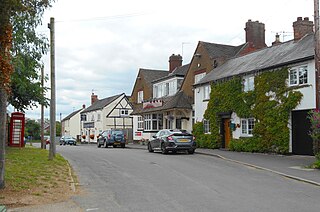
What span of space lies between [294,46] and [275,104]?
14.7 ft

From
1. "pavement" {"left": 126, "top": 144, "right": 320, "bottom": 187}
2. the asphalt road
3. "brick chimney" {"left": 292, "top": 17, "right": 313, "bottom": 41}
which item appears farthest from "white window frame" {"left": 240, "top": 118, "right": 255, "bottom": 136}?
the asphalt road

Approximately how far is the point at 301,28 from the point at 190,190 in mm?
18750

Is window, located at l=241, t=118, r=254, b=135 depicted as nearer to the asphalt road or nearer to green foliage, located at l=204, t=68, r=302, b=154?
green foliage, located at l=204, t=68, r=302, b=154

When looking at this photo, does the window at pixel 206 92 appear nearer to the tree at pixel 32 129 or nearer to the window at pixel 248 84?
the window at pixel 248 84

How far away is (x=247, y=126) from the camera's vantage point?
26016mm

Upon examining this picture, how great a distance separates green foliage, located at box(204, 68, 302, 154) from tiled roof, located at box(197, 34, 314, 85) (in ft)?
2.06

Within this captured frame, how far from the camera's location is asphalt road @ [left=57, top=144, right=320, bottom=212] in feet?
29.6

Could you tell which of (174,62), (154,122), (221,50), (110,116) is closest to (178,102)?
(221,50)

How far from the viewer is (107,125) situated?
62750 mm

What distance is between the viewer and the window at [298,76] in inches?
843

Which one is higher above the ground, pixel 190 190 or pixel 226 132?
pixel 226 132

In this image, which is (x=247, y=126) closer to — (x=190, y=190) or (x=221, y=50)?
(x=221, y=50)

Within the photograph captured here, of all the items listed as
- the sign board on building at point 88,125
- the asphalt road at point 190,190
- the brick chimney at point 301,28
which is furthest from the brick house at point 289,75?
the sign board on building at point 88,125

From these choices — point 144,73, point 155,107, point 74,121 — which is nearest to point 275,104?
point 155,107
